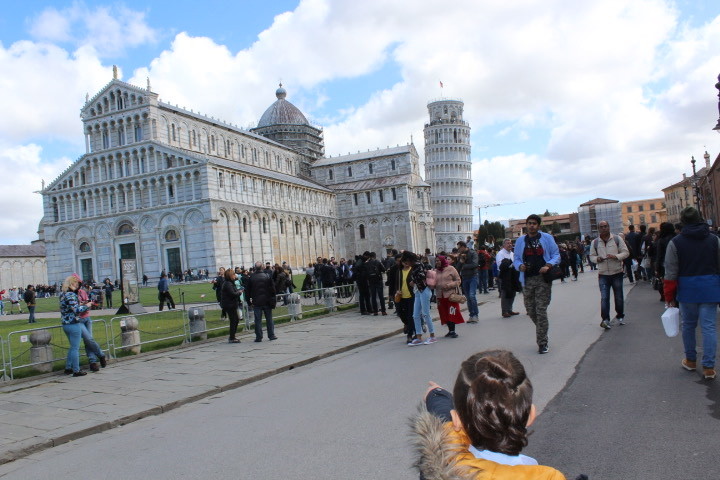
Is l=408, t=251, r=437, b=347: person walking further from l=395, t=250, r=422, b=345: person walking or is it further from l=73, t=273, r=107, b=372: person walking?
l=73, t=273, r=107, b=372: person walking

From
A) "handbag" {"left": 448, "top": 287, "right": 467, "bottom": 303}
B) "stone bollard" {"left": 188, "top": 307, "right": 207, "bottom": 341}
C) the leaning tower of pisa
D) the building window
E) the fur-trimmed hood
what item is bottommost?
"stone bollard" {"left": 188, "top": 307, "right": 207, "bottom": 341}

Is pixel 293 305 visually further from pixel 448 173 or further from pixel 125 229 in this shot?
pixel 448 173

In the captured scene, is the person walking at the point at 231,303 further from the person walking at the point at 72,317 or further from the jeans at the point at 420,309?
the jeans at the point at 420,309

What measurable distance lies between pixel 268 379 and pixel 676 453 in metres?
6.10

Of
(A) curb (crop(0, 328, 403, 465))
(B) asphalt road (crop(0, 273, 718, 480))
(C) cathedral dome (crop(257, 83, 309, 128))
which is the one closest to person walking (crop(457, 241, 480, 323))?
(A) curb (crop(0, 328, 403, 465))

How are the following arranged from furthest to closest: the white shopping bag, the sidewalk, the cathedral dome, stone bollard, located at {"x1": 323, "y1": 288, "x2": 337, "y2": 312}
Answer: the cathedral dome, stone bollard, located at {"x1": 323, "y1": 288, "x2": 337, "y2": 312}, the sidewalk, the white shopping bag

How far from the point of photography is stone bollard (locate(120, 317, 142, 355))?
11773 millimetres

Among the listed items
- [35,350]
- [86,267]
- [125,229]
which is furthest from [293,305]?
[86,267]

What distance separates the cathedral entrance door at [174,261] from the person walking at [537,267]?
5122 centimetres

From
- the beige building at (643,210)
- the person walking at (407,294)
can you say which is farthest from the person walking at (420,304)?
the beige building at (643,210)

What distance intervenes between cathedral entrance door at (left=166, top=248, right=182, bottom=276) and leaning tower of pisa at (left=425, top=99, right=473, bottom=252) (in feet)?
195

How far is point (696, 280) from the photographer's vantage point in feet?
20.9

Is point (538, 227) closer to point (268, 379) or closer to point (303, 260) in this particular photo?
point (268, 379)

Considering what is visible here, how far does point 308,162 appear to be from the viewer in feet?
281
